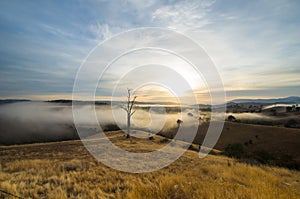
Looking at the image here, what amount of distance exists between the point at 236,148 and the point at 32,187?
2846cm

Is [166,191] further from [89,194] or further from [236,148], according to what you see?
[236,148]

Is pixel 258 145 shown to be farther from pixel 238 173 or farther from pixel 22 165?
pixel 22 165

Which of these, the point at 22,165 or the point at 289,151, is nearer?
the point at 22,165

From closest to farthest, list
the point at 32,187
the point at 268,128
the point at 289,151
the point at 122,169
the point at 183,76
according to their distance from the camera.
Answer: the point at 32,187 < the point at 122,169 < the point at 183,76 < the point at 289,151 < the point at 268,128

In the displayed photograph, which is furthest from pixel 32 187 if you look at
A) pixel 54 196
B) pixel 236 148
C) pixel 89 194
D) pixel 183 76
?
pixel 236 148

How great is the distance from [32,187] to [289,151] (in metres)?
40.1

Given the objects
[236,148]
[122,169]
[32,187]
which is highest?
[32,187]

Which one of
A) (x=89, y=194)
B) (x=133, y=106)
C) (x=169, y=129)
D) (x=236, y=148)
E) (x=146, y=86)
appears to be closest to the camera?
(x=89, y=194)

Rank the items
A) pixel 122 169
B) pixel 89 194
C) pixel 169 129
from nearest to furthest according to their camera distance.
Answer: pixel 89 194 < pixel 122 169 < pixel 169 129

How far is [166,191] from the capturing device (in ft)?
20.2

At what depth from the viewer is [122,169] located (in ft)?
36.3

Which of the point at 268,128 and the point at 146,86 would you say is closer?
the point at 146,86

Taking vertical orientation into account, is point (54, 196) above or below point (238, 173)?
above

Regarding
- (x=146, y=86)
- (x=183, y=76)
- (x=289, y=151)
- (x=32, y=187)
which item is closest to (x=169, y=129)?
(x=289, y=151)
